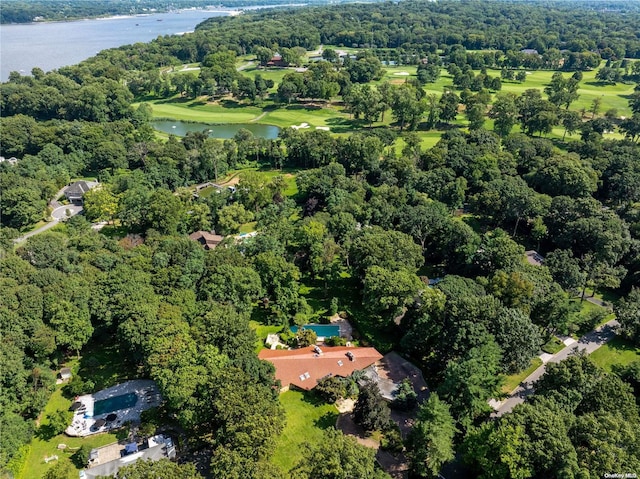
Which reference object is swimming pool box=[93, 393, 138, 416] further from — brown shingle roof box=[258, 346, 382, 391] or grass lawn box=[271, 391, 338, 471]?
grass lawn box=[271, 391, 338, 471]

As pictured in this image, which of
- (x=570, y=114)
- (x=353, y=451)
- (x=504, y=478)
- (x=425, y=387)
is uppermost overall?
(x=570, y=114)

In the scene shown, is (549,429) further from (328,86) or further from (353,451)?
(328,86)

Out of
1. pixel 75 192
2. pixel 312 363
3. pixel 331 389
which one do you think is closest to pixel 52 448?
pixel 312 363

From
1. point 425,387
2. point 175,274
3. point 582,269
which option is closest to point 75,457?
point 175,274

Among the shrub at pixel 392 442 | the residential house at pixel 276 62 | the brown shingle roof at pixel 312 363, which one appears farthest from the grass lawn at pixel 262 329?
the residential house at pixel 276 62

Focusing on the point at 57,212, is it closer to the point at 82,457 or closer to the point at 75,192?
the point at 75,192

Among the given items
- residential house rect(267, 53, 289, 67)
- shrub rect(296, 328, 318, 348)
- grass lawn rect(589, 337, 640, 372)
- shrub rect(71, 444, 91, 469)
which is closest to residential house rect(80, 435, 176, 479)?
shrub rect(71, 444, 91, 469)

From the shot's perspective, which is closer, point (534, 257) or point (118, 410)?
point (118, 410)
